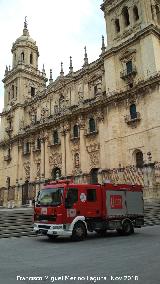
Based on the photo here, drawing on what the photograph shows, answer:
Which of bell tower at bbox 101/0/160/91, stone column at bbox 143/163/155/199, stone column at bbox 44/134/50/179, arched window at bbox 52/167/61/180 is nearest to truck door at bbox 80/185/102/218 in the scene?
stone column at bbox 143/163/155/199

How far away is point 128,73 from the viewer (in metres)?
30.2

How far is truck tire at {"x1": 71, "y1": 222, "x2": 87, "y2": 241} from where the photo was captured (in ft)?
39.4

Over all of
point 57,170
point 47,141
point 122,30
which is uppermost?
point 122,30

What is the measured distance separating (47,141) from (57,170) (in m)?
4.21

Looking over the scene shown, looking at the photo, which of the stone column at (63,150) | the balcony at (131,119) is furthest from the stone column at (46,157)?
the balcony at (131,119)

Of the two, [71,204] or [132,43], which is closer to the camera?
[71,204]

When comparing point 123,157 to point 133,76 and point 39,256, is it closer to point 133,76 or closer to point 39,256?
point 133,76

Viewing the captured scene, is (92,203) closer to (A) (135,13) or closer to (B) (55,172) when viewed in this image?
(B) (55,172)

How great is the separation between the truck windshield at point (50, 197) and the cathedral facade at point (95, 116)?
572 inches

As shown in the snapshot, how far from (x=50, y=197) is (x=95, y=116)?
20.9 metres

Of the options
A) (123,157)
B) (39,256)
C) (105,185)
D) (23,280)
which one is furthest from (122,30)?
(23,280)

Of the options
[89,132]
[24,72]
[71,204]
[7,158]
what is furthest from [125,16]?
[71,204]

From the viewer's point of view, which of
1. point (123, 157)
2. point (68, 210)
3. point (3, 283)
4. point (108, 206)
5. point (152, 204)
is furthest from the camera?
point (123, 157)

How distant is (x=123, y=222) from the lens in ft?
45.1
